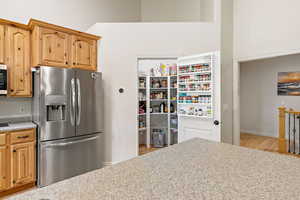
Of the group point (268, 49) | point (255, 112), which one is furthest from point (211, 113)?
point (255, 112)

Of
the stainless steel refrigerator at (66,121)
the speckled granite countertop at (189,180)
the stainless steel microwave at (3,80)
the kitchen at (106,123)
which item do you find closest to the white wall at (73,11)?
the kitchen at (106,123)

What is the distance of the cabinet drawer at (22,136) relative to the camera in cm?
235

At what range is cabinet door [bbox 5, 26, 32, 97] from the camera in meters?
2.60

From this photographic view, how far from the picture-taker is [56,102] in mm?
2506

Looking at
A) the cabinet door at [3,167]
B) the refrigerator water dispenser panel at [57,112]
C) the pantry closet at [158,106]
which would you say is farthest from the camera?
the pantry closet at [158,106]

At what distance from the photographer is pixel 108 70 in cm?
320

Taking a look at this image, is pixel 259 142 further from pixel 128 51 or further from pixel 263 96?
pixel 128 51

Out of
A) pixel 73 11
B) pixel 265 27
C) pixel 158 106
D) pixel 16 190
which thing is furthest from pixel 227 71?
pixel 16 190

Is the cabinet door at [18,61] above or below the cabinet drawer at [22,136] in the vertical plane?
above

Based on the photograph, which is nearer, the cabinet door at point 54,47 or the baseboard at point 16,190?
the baseboard at point 16,190

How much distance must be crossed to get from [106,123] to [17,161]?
1350mm

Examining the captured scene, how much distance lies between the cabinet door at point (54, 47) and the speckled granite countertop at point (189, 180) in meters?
2.34

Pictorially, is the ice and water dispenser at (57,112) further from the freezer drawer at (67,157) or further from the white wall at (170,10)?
the white wall at (170,10)

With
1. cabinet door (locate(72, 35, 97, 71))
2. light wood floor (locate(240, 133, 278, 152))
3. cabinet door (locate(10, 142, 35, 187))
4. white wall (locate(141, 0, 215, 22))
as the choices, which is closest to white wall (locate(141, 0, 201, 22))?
white wall (locate(141, 0, 215, 22))
